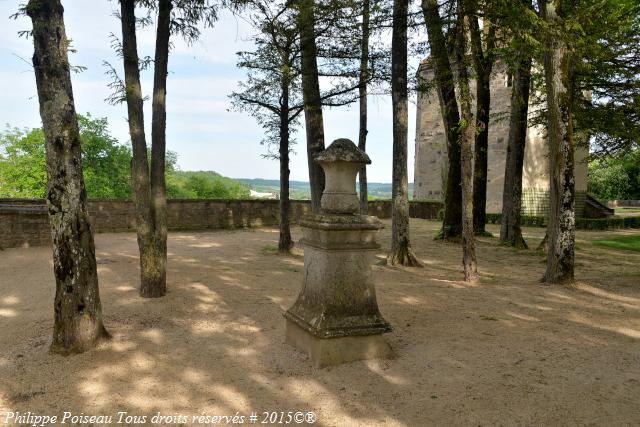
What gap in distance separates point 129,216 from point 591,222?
62.9 feet

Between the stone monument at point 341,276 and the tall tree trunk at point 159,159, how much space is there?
2.95 m

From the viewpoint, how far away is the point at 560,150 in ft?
25.2

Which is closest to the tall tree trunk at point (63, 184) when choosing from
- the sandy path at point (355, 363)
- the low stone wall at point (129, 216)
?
the sandy path at point (355, 363)

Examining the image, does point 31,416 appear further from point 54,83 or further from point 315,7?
point 315,7

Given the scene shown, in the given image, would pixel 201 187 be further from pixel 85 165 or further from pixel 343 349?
pixel 343 349

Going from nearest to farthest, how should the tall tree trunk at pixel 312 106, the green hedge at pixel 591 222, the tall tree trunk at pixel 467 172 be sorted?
the tall tree trunk at pixel 467 172 → the tall tree trunk at pixel 312 106 → the green hedge at pixel 591 222

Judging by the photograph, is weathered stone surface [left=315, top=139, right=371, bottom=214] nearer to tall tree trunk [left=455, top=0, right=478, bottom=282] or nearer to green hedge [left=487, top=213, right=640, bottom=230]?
tall tree trunk [left=455, top=0, right=478, bottom=282]

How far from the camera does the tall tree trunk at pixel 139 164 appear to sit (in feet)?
21.1

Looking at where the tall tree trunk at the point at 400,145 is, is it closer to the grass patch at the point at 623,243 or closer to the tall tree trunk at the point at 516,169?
the tall tree trunk at the point at 516,169

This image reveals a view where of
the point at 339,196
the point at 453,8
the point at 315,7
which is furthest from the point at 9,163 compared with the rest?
the point at 339,196

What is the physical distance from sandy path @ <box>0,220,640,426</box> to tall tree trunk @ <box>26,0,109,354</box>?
351 mm

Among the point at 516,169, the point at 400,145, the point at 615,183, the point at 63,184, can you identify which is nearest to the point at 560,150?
the point at 400,145

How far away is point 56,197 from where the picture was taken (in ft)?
14.3

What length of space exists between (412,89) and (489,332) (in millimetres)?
6564
